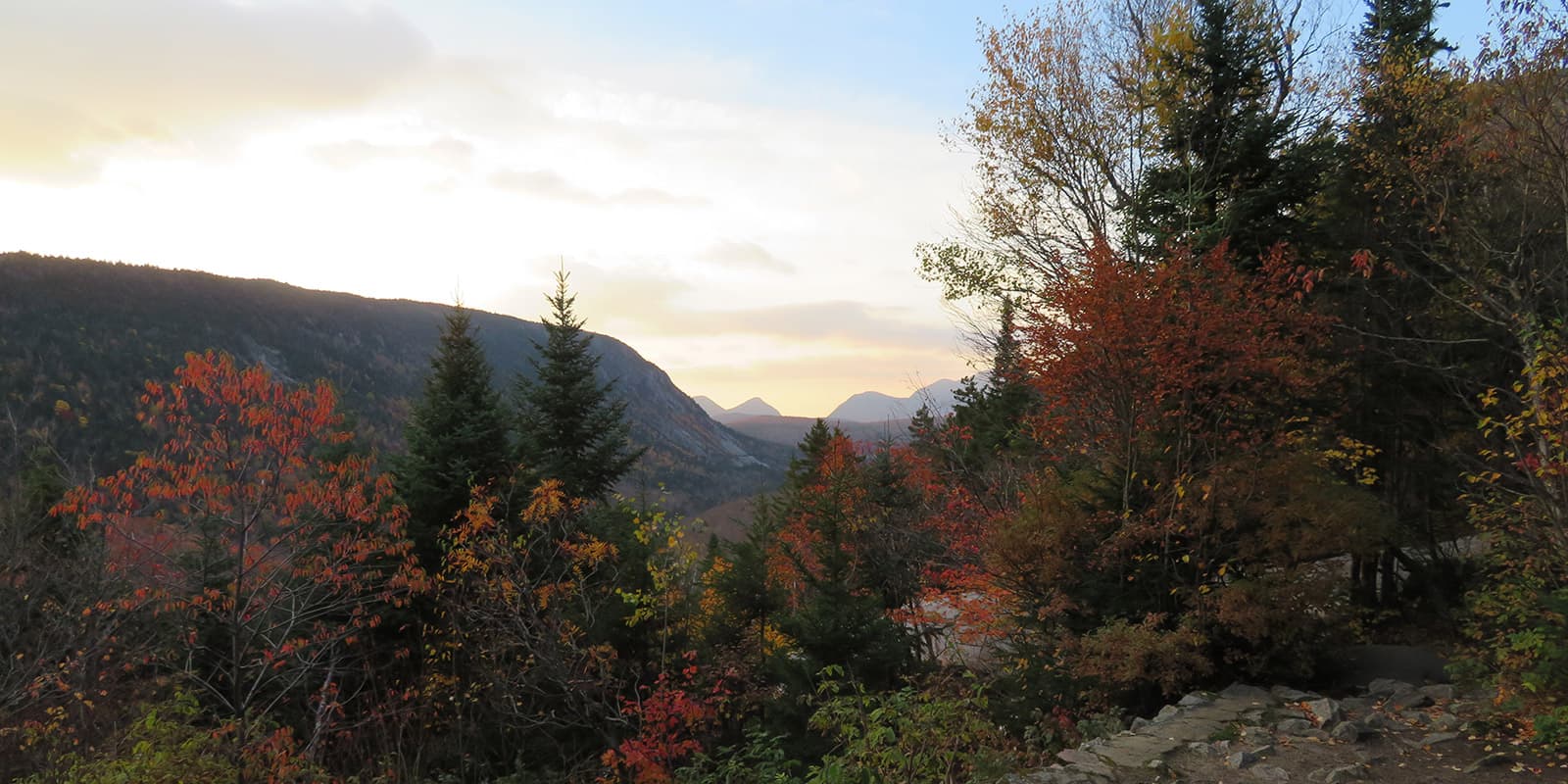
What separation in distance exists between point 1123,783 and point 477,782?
42.5ft

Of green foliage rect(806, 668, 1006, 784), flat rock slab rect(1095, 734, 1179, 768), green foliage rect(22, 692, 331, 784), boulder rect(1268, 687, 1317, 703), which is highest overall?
boulder rect(1268, 687, 1317, 703)

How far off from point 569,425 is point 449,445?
2.92 meters

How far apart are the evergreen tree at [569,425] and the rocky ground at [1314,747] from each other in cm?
1396

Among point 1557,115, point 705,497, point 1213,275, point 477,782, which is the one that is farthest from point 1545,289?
point 705,497

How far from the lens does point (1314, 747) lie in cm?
715

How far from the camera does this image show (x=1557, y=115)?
8328 mm

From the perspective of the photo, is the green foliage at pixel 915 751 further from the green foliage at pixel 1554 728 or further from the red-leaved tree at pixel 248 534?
the red-leaved tree at pixel 248 534

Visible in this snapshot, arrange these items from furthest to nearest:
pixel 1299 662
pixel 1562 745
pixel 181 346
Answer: pixel 181 346 → pixel 1299 662 → pixel 1562 745

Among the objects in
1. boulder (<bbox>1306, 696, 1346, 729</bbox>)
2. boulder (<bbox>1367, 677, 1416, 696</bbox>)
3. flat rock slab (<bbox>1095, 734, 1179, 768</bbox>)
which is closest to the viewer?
flat rock slab (<bbox>1095, 734, 1179, 768</bbox>)

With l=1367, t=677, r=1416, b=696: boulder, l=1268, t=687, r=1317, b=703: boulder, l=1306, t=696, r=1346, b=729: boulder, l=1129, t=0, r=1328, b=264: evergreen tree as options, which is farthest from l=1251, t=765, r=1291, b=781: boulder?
l=1129, t=0, r=1328, b=264: evergreen tree

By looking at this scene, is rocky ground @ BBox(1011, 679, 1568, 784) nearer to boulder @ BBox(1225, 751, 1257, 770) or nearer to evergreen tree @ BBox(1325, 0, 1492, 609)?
boulder @ BBox(1225, 751, 1257, 770)

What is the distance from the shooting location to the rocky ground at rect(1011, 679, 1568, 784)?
6.48m

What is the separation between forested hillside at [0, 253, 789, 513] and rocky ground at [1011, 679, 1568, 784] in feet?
37.4

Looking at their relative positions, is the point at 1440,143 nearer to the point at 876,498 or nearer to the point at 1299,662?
the point at 1299,662
